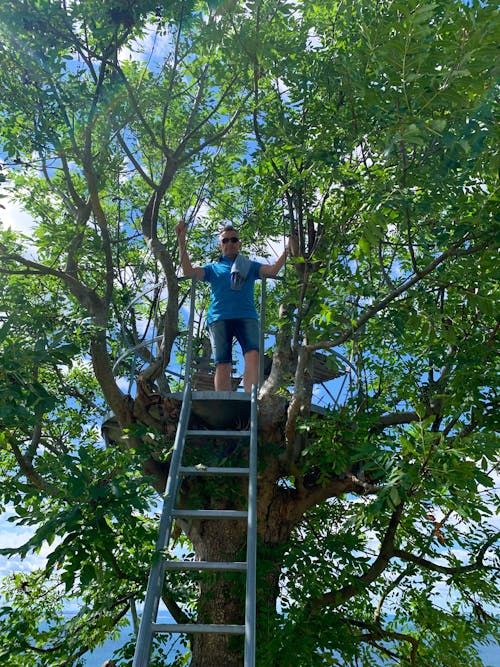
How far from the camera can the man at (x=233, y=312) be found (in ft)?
17.4

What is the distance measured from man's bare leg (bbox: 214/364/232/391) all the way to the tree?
0.40 meters

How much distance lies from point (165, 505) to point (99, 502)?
448 millimetres

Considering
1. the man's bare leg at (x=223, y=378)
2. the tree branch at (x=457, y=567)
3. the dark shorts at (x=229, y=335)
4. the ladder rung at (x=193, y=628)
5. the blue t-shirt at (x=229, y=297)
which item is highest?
the blue t-shirt at (x=229, y=297)

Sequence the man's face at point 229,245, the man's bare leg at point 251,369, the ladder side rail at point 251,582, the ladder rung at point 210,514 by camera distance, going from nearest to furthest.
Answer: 1. the ladder side rail at point 251,582
2. the ladder rung at point 210,514
3. the man's bare leg at point 251,369
4. the man's face at point 229,245

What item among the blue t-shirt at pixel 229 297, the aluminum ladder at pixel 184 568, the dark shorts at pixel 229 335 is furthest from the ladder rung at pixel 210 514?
the blue t-shirt at pixel 229 297

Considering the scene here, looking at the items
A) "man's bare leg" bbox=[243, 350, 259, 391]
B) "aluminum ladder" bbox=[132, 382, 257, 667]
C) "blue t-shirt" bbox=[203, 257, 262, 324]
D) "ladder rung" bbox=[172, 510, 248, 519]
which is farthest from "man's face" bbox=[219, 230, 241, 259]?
"ladder rung" bbox=[172, 510, 248, 519]

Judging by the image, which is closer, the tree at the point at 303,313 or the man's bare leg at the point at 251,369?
the tree at the point at 303,313

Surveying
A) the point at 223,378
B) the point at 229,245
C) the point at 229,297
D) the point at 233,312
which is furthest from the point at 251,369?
the point at 229,245

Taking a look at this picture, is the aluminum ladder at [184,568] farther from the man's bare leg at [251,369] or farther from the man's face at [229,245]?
the man's face at [229,245]

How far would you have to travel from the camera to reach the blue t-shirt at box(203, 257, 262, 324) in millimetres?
5359

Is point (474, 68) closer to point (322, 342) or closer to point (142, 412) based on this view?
point (322, 342)

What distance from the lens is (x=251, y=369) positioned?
5.32 m

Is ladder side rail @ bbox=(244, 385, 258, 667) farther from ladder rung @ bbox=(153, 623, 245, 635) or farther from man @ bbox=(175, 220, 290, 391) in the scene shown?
man @ bbox=(175, 220, 290, 391)

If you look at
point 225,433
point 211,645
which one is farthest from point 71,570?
point 211,645
